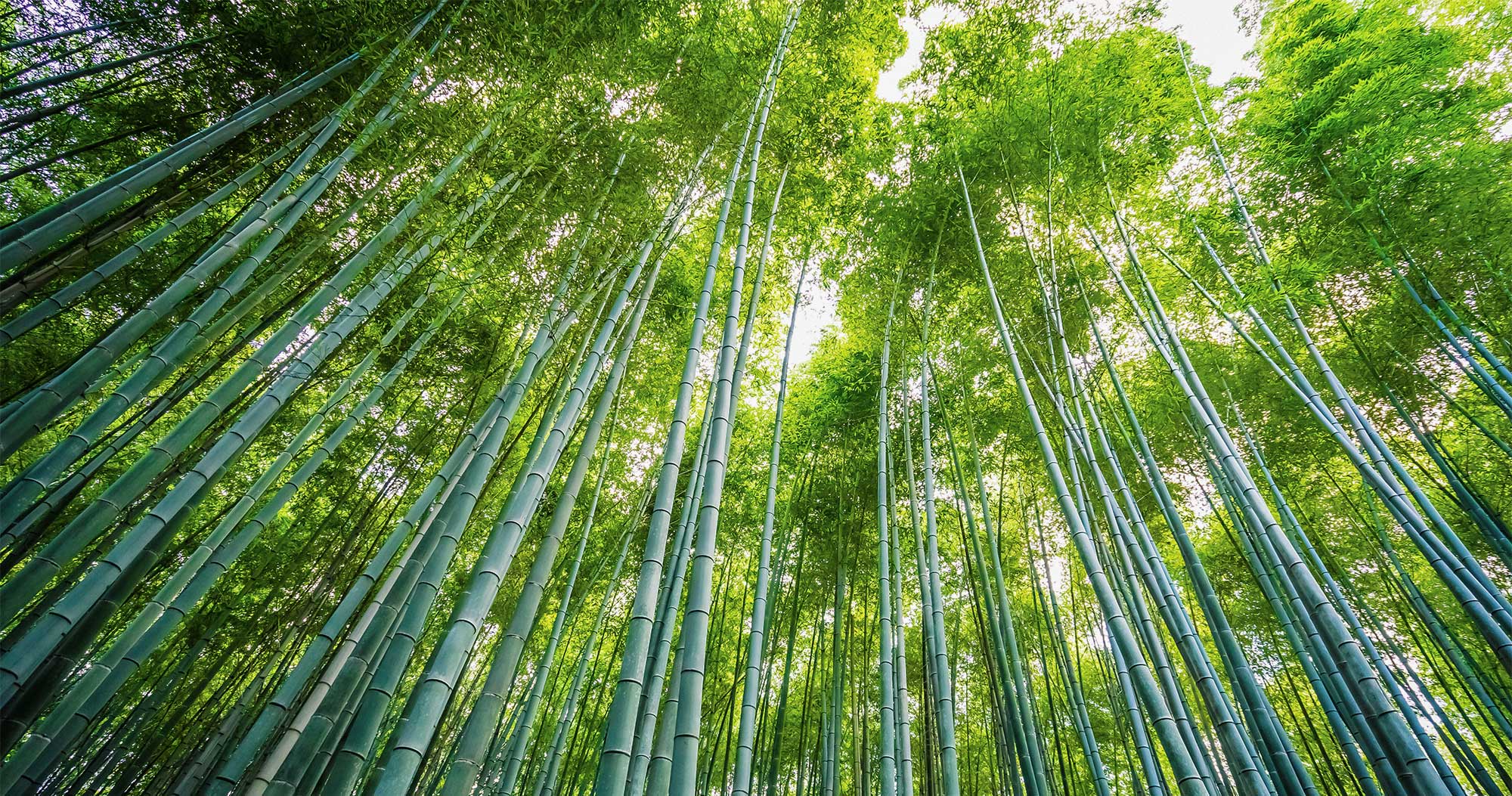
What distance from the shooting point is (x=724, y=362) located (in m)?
1.65

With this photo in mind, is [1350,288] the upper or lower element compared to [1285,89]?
lower

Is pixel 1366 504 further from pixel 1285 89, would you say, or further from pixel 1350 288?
pixel 1285 89

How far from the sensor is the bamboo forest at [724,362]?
181 centimetres

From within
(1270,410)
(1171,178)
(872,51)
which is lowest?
(1270,410)

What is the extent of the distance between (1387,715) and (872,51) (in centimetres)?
458

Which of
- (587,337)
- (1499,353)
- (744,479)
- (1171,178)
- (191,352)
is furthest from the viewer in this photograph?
(744,479)

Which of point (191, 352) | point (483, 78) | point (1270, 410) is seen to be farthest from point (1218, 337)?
point (191, 352)

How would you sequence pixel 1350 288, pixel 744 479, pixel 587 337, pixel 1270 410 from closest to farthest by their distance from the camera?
1. pixel 587 337
2. pixel 1350 288
3. pixel 1270 410
4. pixel 744 479

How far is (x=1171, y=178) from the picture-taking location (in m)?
4.20

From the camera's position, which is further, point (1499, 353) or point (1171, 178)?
point (1171, 178)

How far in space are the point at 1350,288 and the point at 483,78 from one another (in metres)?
5.56

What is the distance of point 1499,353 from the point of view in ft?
11.8

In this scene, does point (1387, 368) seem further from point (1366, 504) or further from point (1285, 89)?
point (1285, 89)

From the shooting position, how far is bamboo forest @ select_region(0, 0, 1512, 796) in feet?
5.94
